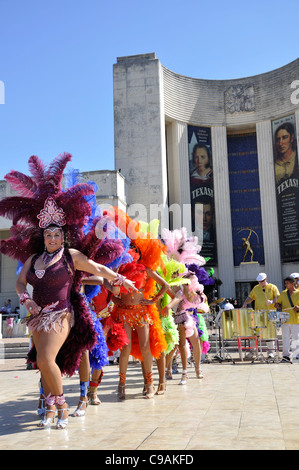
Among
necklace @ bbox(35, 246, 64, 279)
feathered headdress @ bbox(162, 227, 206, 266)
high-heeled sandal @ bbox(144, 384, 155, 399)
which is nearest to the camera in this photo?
necklace @ bbox(35, 246, 64, 279)

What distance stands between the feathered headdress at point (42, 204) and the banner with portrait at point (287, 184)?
21.9 meters

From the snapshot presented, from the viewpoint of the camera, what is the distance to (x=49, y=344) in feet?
13.1

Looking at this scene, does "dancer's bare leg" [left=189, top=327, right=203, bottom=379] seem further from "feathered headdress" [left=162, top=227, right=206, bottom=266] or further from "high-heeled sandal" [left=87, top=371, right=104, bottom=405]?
"high-heeled sandal" [left=87, top=371, right=104, bottom=405]

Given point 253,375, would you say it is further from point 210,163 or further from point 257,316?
point 210,163

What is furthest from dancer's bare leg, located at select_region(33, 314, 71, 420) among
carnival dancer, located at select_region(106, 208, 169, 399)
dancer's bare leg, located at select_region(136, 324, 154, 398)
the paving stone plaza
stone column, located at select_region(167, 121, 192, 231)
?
stone column, located at select_region(167, 121, 192, 231)

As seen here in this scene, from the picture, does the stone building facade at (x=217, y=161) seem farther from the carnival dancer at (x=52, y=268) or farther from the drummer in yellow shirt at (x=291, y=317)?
the carnival dancer at (x=52, y=268)

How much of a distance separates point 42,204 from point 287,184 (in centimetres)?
2285

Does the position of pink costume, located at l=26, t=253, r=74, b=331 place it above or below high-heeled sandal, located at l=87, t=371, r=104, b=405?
above

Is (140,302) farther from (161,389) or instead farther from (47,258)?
(47,258)

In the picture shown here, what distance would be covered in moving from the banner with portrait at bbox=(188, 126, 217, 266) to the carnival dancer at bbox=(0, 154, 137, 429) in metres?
21.5

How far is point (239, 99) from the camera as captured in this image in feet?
90.9

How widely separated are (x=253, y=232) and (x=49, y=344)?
23.7m

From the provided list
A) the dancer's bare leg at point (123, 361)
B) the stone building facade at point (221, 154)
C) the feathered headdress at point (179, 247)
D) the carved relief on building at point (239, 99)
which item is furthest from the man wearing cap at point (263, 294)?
the carved relief on building at point (239, 99)

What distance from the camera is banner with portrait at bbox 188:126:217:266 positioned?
2636 centimetres
